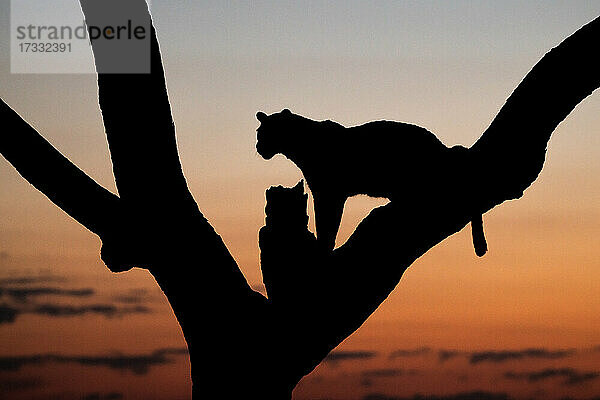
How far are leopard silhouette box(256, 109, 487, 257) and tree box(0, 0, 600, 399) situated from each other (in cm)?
26

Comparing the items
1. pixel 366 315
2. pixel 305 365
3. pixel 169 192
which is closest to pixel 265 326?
pixel 305 365

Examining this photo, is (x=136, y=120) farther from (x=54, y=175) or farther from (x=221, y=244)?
(x=221, y=244)

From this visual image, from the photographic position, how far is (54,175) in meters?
4.20

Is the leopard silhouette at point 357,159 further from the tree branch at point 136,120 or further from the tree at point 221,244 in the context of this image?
the tree branch at point 136,120

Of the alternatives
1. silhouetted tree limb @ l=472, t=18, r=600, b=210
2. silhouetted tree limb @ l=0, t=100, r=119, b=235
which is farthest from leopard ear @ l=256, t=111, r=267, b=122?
silhouetted tree limb @ l=472, t=18, r=600, b=210

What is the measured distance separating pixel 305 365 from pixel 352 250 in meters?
0.81

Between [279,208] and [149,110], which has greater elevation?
[149,110]

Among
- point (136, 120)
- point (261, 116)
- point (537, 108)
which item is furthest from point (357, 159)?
point (537, 108)

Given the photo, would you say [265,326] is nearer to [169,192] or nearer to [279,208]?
[279,208]

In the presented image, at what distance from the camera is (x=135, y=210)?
14.0 ft

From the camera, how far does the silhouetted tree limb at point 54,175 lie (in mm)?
4199

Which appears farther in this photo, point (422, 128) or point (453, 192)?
point (422, 128)

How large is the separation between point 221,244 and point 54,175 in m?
1.06

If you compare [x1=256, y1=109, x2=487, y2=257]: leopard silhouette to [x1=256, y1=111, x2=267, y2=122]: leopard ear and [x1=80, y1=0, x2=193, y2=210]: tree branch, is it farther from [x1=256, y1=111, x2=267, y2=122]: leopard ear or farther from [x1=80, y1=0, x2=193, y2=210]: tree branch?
[x1=80, y1=0, x2=193, y2=210]: tree branch
